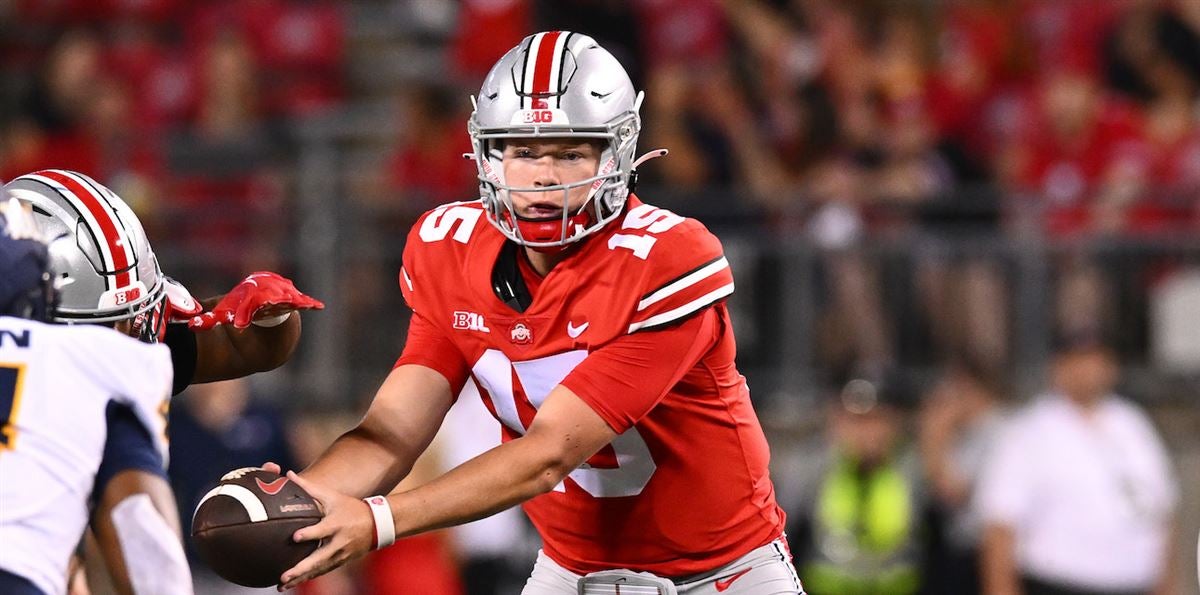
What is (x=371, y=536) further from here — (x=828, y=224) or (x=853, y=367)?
(x=828, y=224)

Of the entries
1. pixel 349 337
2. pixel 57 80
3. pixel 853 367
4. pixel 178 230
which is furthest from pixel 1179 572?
pixel 57 80

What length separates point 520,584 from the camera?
841cm

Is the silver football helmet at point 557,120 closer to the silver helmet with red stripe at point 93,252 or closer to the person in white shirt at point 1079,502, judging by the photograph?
the silver helmet with red stripe at point 93,252

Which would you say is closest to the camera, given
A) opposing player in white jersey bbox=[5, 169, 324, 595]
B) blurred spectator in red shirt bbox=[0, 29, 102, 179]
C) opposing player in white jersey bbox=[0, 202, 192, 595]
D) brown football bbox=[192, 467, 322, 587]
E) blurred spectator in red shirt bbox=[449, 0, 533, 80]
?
opposing player in white jersey bbox=[0, 202, 192, 595]

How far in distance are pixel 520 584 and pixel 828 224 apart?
233 cm

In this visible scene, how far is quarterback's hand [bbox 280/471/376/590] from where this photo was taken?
10.1 feet

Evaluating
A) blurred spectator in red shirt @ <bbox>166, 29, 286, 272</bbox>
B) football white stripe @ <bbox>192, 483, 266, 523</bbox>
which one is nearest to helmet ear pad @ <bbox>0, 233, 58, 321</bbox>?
football white stripe @ <bbox>192, 483, 266, 523</bbox>

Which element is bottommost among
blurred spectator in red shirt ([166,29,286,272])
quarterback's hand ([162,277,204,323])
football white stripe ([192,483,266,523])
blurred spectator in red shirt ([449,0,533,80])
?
blurred spectator in red shirt ([166,29,286,272])

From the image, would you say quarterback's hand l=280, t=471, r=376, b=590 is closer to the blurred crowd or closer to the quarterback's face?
the quarterback's face

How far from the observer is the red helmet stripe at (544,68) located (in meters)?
3.66

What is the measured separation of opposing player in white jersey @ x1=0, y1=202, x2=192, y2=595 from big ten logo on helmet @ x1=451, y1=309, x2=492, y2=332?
1.00m

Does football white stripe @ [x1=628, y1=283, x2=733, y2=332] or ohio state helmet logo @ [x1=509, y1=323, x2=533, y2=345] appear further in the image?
ohio state helmet logo @ [x1=509, y1=323, x2=533, y2=345]

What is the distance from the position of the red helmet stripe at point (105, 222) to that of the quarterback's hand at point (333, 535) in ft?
1.81

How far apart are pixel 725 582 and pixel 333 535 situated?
41.5 inches
